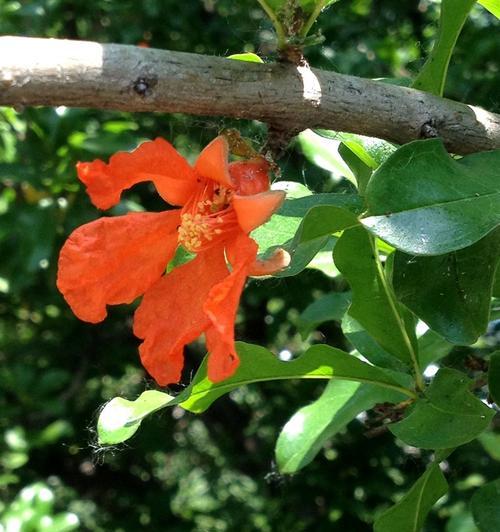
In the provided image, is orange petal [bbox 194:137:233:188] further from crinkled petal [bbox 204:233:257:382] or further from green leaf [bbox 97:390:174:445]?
green leaf [bbox 97:390:174:445]

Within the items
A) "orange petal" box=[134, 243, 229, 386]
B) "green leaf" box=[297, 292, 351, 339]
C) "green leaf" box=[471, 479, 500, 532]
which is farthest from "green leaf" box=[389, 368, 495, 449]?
"green leaf" box=[297, 292, 351, 339]

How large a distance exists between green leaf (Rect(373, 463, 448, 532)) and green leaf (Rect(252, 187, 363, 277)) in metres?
0.38

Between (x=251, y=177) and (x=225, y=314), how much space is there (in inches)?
7.6

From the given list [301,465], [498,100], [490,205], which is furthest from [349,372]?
[498,100]

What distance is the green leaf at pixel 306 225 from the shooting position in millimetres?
919

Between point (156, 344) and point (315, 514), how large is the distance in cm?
192

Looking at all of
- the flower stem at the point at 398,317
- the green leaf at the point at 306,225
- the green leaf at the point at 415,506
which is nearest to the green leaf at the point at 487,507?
the green leaf at the point at 415,506

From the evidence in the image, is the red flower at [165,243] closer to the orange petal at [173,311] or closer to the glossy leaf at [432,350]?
the orange petal at [173,311]

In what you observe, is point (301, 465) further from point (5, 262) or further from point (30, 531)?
point (5, 262)

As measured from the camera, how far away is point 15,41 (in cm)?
75

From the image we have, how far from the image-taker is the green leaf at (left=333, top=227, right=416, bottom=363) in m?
1.14

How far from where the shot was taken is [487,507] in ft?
4.09

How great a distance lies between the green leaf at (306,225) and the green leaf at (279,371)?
0.14m

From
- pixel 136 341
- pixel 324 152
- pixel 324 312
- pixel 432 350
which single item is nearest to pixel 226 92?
pixel 324 152
